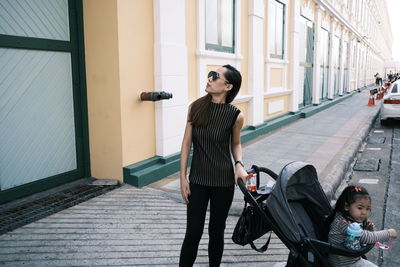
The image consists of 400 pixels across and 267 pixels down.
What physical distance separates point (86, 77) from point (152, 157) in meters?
1.59

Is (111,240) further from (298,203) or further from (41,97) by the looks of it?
(41,97)

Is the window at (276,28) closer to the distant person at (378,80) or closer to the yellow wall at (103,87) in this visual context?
the yellow wall at (103,87)

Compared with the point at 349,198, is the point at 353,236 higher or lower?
lower

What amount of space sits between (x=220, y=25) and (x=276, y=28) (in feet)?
12.4

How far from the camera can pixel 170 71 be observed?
5652 mm

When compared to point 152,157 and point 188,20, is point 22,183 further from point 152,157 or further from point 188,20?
point 188,20

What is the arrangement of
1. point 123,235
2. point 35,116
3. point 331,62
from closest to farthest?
point 123,235
point 35,116
point 331,62

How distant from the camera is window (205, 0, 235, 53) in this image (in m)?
7.09

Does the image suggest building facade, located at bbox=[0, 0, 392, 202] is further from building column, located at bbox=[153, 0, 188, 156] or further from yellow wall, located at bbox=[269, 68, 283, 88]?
yellow wall, located at bbox=[269, 68, 283, 88]

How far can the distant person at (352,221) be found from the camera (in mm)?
2297

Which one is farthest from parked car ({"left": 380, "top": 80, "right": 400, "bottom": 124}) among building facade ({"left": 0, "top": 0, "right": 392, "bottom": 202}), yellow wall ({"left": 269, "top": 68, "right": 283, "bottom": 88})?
building facade ({"left": 0, "top": 0, "right": 392, "bottom": 202})

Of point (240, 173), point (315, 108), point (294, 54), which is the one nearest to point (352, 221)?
point (240, 173)

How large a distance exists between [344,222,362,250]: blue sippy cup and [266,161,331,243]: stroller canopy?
0.25 metres

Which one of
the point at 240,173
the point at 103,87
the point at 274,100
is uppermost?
the point at 103,87
